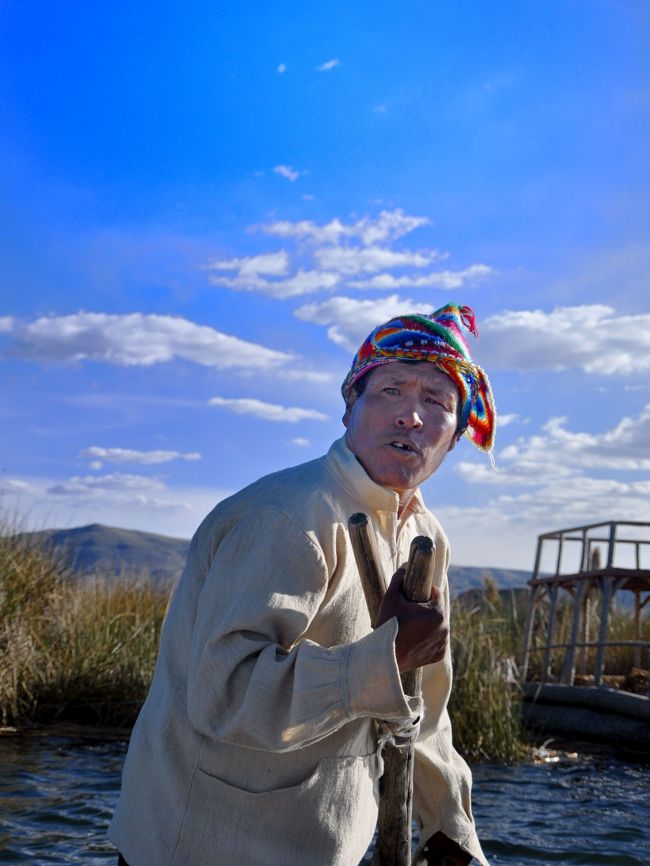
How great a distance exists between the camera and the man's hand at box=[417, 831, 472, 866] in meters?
2.87

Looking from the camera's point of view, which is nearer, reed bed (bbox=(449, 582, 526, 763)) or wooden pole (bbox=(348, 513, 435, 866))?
wooden pole (bbox=(348, 513, 435, 866))

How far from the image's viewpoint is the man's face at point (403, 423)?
255cm

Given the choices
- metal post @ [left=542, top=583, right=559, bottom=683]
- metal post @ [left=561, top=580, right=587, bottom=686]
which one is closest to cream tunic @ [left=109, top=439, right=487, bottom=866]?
metal post @ [left=561, top=580, right=587, bottom=686]

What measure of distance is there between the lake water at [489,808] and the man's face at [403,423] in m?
4.11

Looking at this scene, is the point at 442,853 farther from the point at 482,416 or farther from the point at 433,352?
the point at 433,352

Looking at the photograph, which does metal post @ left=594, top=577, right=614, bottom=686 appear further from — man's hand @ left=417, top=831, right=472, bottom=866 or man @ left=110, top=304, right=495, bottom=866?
man @ left=110, top=304, right=495, bottom=866

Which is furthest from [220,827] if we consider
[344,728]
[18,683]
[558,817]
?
[18,683]

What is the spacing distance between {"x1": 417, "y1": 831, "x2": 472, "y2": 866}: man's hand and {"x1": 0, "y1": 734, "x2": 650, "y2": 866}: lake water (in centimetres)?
338

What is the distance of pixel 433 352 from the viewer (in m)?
2.70


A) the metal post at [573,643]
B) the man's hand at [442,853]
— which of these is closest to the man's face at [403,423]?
the man's hand at [442,853]

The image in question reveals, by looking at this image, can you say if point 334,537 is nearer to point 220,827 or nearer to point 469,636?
point 220,827

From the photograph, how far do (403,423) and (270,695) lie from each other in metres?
0.83

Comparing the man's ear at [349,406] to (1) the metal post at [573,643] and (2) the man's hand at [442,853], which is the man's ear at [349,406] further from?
(1) the metal post at [573,643]

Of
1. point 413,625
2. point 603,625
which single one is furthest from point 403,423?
point 603,625
